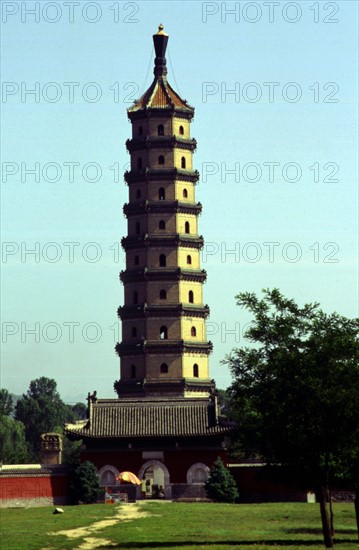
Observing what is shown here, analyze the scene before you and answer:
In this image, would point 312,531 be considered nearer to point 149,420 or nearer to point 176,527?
point 176,527

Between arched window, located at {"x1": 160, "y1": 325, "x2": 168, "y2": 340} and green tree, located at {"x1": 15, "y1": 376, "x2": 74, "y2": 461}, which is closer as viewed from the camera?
arched window, located at {"x1": 160, "y1": 325, "x2": 168, "y2": 340}

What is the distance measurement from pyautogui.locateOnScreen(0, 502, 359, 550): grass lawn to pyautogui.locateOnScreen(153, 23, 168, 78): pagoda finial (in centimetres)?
3394

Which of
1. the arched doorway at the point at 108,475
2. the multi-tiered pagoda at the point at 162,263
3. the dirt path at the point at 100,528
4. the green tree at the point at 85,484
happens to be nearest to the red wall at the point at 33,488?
the green tree at the point at 85,484

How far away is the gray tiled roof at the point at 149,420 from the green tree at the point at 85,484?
8.35 ft

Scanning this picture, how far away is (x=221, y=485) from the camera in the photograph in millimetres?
55125

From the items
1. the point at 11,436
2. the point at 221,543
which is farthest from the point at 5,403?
the point at 221,543

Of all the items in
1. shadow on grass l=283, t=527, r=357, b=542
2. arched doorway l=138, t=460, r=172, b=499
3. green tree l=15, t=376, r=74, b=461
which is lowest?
shadow on grass l=283, t=527, r=357, b=542

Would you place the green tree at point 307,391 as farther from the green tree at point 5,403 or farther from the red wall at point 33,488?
the green tree at point 5,403

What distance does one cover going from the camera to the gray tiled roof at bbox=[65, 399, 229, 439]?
58688 millimetres

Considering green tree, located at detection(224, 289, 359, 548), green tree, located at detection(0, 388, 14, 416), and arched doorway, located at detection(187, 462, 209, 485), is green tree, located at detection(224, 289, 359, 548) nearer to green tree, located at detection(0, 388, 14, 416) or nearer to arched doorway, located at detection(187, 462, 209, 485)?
arched doorway, located at detection(187, 462, 209, 485)

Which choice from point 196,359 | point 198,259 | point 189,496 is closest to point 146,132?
point 198,259

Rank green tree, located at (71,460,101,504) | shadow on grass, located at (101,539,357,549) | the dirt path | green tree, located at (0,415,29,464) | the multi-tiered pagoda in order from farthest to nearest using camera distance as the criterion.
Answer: green tree, located at (0,415,29,464) → the multi-tiered pagoda → green tree, located at (71,460,101,504) → the dirt path → shadow on grass, located at (101,539,357,549)

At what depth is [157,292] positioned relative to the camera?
70062 millimetres

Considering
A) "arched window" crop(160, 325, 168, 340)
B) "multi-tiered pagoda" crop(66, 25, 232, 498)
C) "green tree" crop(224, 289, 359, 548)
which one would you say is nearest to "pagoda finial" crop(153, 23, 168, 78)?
"multi-tiered pagoda" crop(66, 25, 232, 498)
